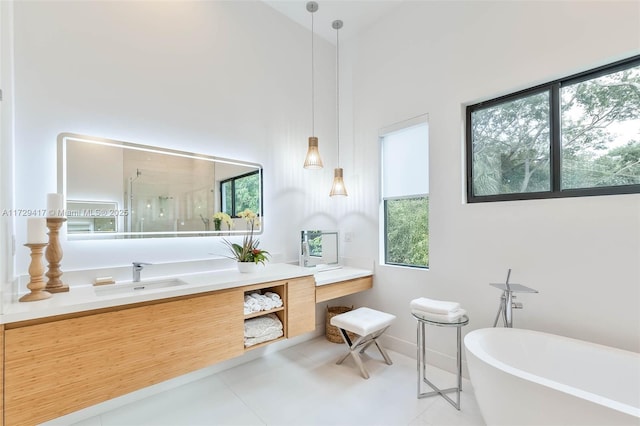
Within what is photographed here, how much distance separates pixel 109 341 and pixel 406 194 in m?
2.68

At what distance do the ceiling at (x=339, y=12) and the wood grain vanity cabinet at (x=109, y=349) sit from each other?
2904 mm

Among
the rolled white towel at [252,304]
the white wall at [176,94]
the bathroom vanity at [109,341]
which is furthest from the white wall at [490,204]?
the bathroom vanity at [109,341]

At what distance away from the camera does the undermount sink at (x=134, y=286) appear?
1945 millimetres

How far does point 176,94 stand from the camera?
2422 mm

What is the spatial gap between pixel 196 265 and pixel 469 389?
2.47 meters

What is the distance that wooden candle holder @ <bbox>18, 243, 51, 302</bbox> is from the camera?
1606mm

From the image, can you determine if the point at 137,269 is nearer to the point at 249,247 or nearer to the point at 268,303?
the point at 249,247

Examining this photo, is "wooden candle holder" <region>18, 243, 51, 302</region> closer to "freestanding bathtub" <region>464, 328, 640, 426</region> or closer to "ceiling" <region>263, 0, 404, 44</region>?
"freestanding bathtub" <region>464, 328, 640, 426</region>

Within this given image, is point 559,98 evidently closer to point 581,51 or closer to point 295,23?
point 581,51

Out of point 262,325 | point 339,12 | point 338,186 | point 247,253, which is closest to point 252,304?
point 262,325

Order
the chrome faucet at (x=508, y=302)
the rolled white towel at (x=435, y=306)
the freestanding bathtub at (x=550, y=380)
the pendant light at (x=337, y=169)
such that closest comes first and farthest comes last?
the freestanding bathtub at (x=550, y=380)
the chrome faucet at (x=508, y=302)
the rolled white towel at (x=435, y=306)
the pendant light at (x=337, y=169)

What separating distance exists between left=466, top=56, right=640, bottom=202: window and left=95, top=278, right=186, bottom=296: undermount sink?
2.61 metres

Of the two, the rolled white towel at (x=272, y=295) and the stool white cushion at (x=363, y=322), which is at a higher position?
the rolled white towel at (x=272, y=295)

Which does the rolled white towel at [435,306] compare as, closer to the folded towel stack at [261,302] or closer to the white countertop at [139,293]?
the white countertop at [139,293]
